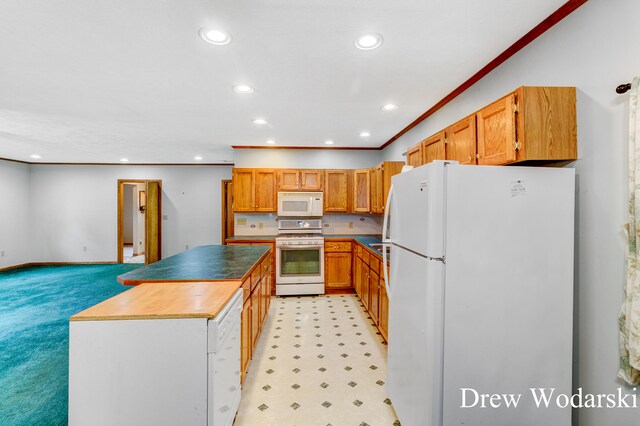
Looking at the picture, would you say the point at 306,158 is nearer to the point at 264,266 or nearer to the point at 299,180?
the point at 299,180

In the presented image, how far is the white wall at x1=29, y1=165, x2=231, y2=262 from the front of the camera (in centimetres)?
688

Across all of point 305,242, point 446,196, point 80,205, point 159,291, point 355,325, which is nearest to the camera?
point 446,196

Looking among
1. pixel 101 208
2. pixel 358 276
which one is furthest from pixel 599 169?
pixel 101 208

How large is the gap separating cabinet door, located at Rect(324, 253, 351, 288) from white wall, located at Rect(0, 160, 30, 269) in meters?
7.34

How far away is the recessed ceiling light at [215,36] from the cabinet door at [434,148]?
1791 millimetres

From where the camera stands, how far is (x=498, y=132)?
1660mm

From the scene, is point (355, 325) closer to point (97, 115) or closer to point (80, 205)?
point (97, 115)

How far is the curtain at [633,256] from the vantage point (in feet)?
3.78

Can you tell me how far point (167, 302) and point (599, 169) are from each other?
7.93 ft

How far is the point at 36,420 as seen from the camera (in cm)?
193

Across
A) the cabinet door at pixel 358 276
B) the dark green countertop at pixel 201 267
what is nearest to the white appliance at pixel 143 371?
the dark green countertop at pixel 201 267

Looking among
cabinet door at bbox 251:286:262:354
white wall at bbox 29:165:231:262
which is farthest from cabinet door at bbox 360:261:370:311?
white wall at bbox 29:165:231:262

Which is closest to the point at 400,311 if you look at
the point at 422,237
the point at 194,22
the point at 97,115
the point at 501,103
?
the point at 422,237

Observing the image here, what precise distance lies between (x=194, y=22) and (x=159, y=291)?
170 cm
